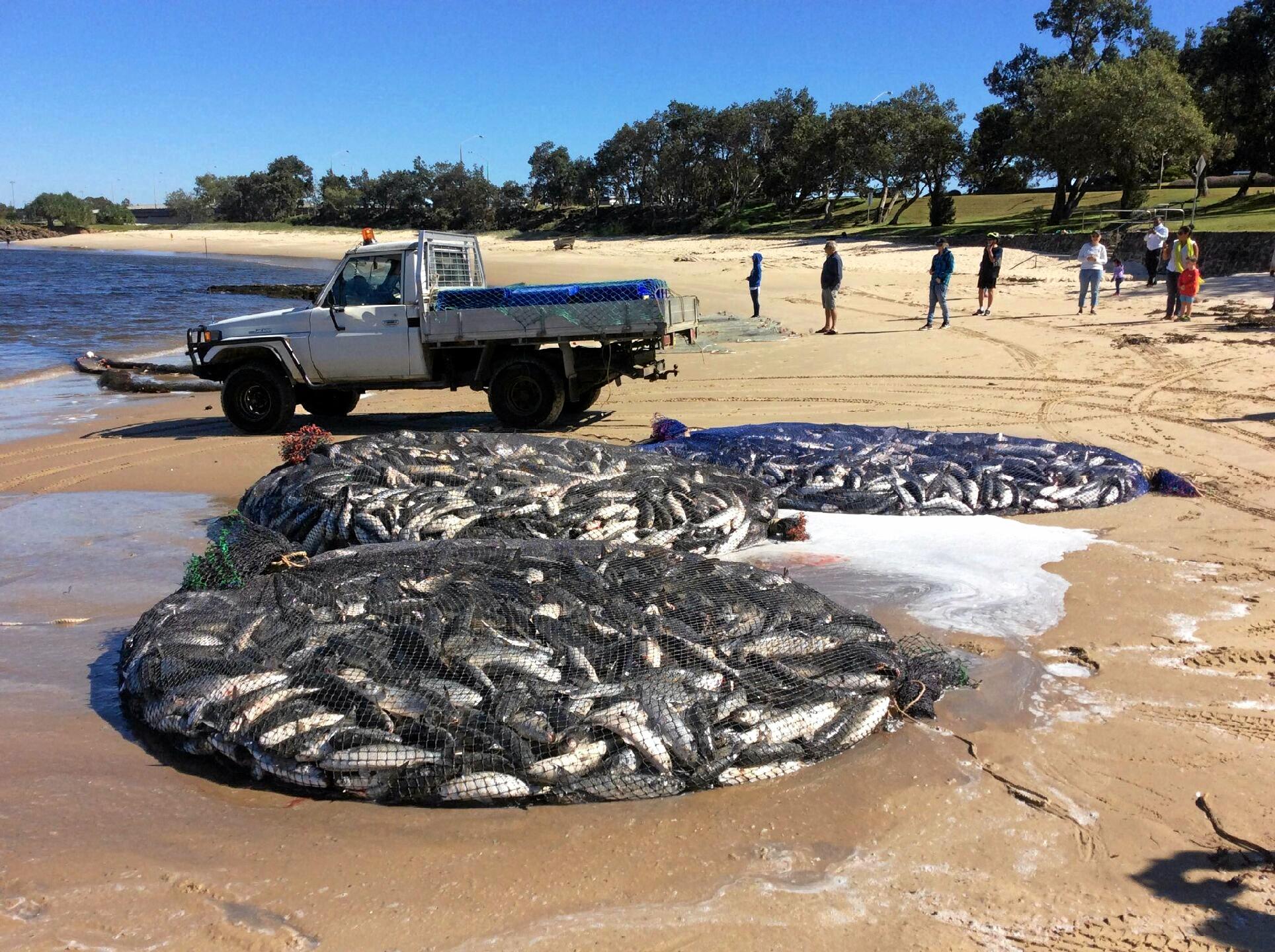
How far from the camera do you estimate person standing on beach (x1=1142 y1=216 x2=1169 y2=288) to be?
21812 millimetres

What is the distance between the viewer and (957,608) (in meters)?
6.50

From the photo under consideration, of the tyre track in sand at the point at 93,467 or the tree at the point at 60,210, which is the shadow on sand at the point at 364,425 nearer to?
the tyre track in sand at the point at 93,467

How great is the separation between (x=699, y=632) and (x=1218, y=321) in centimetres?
1739

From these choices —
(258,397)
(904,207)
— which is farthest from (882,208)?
(258,397)

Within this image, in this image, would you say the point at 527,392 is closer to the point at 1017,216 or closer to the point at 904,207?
the point at 1017,216

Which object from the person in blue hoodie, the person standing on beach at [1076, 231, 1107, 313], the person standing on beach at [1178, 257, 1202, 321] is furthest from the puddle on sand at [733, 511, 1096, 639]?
the person in blue hoodie

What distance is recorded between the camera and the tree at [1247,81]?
120 ft

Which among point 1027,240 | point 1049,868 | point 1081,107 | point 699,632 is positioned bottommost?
point 1049,868

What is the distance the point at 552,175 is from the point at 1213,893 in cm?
8255

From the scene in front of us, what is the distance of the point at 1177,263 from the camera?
59.4 ft

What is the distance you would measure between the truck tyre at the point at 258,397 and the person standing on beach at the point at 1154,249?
2010 cm

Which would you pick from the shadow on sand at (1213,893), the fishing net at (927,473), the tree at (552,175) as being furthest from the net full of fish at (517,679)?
the tree at (552,175)

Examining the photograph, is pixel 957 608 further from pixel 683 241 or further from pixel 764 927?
pixel 683 241

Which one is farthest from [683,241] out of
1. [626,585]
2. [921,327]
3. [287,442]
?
[626,585]
